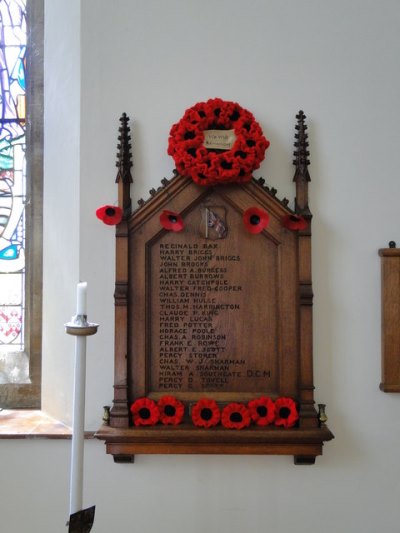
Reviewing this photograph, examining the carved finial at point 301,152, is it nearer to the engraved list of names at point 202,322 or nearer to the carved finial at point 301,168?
the carved finial at point 301,168

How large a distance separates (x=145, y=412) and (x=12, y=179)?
1.43 metres

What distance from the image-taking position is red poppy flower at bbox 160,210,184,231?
2188mm

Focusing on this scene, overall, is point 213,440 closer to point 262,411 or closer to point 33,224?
point 262,411

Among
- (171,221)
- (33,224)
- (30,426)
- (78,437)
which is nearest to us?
(78,437)

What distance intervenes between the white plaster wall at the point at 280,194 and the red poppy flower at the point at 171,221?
20 cm

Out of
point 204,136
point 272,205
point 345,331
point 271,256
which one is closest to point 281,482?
point 345,331

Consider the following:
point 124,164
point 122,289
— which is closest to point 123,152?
point 124,164

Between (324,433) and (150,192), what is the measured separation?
1275mm

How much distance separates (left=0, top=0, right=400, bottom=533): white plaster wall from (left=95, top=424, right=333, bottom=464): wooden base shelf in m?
0.12

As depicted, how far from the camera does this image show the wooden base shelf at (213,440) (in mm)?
2107

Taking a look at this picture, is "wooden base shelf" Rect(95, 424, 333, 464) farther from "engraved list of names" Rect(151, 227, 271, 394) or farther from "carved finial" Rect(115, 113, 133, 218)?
"carved finial" Rect(115, 113, 133, 218)

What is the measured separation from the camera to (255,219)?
222 cm

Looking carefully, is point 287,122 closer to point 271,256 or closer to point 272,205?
point 272,205

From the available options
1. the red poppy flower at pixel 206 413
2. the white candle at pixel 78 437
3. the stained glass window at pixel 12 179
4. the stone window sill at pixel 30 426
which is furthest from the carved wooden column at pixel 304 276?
the stained glass window at pixel 12 179
